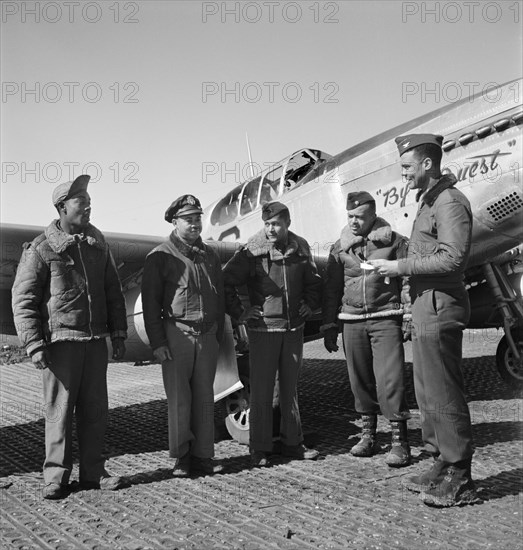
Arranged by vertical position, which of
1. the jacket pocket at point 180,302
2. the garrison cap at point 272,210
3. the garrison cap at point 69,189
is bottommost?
the jacket pocket at point 180,302

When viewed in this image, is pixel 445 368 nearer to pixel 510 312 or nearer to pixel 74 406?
pixel 74 406

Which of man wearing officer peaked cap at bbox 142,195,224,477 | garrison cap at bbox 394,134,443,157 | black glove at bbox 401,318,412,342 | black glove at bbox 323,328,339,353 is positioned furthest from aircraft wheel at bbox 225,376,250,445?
garrison cap at bbox 394,134,443,157

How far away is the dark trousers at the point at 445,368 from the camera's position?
3.42m

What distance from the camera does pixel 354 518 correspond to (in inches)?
124

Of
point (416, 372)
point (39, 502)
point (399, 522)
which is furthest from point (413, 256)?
point (39, 502)

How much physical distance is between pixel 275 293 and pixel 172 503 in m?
1.63

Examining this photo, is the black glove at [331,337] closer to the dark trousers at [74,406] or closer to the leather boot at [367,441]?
the leather boot at [367,441]

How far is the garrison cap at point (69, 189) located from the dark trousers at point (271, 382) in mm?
1538

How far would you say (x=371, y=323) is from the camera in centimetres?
439

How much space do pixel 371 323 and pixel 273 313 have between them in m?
0.68

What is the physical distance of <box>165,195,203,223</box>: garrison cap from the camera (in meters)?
4.30

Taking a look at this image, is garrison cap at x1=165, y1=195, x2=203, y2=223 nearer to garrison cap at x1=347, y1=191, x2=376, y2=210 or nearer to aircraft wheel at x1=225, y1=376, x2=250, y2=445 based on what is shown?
garrison cap at x1=347, y1=191, x2=376, y2=210

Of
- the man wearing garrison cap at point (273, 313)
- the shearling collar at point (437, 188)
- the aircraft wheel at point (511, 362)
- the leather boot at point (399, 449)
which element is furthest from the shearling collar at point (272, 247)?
the aircraft wheel at point (511, 362)

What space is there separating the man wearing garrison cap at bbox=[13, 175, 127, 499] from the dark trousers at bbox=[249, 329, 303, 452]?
3.44ft
